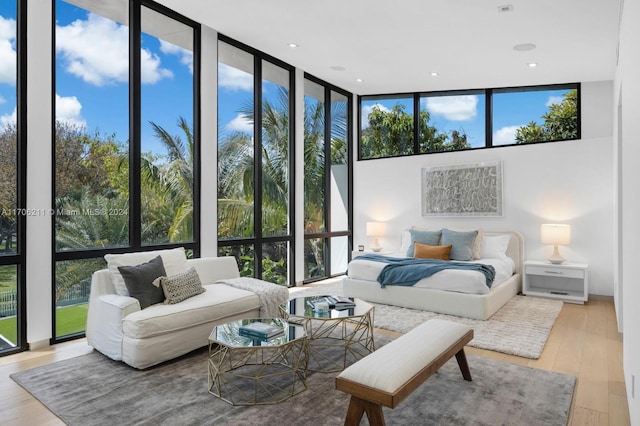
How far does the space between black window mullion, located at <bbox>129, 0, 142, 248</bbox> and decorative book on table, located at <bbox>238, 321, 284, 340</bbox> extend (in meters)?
1.96

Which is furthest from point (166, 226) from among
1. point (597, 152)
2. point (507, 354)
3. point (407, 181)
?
point (597, 152)

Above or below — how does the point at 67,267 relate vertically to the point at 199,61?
below

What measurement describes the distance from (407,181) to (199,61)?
3.75m

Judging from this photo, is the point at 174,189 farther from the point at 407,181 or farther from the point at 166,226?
the point at 407,181

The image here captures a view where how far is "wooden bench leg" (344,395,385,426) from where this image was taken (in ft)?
6.40

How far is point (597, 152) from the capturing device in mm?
5406

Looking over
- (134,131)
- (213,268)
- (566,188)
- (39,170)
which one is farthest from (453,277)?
(39,170)

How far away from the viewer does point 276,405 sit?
2475 millimetres

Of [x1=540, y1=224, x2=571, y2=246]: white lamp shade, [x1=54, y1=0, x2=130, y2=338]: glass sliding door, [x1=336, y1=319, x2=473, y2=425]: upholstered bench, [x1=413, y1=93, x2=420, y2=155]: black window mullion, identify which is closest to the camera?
[x1=336, y1=319, x2=473, y2=425]: upholstered bench

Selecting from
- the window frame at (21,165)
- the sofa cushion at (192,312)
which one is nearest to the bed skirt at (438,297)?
the sofa cushion at (192,312)

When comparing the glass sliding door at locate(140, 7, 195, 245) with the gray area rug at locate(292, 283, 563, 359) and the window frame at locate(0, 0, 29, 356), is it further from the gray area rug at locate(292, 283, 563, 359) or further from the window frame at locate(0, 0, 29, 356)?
the gray area rug at locate(292, 283, 563, 359)

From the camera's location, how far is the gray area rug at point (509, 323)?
3514mm

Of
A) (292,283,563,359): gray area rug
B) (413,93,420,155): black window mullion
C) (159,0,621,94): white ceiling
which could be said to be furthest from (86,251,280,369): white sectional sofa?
(413,93,420,155): black window mullion

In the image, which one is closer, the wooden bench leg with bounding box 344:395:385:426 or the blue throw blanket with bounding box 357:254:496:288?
the wooden bench leg with bounding box 344:395:385:426
